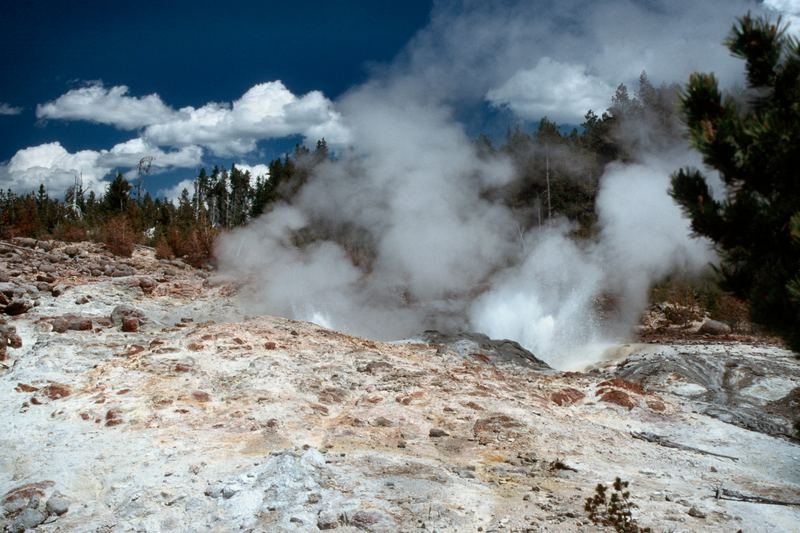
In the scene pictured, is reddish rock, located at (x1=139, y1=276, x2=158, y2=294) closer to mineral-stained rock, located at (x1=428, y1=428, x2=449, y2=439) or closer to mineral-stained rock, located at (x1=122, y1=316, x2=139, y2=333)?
mineral-stained rock, located at (x1=122, y1=316, x2=139, y2=333)

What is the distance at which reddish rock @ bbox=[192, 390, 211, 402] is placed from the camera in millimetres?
7227

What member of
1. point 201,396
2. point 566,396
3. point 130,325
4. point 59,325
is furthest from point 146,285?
point 566,396

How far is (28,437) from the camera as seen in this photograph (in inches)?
242

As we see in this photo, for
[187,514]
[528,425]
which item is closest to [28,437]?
[187,514]

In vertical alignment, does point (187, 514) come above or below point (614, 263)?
below

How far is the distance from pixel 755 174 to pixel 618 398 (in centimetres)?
510

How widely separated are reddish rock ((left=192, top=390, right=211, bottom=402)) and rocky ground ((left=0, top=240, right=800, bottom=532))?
5 centimetres

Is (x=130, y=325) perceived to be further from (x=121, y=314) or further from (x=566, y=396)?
(x=566, y=396)

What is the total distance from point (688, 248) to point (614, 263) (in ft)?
9.08

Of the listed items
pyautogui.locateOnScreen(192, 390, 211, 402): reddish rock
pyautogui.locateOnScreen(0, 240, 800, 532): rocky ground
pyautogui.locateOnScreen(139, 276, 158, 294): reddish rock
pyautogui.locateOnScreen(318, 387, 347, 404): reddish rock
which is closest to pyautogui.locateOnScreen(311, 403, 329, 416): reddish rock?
pyautogui.locateOnScreen(0, 240, 800, 532): rocky ground

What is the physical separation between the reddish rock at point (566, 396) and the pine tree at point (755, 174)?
460cm

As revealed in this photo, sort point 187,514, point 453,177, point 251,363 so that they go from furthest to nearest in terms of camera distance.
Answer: point 453,177, point 251,363, point 187,514

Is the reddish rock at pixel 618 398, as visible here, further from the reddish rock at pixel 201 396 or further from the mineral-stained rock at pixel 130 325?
the mineral-stained rock at pixel 130 325

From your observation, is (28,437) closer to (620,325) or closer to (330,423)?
(330,423)
